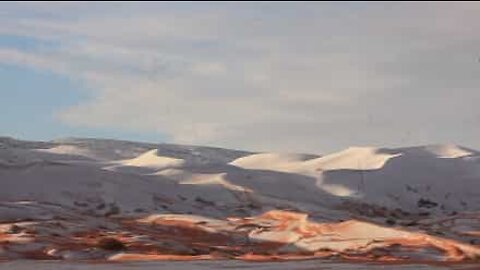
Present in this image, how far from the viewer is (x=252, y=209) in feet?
255

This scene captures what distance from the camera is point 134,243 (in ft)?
139

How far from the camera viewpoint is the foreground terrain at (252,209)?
39.4 meters

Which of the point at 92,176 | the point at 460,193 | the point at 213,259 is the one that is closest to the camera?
the point at 213,259

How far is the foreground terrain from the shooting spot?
39406 millimetres

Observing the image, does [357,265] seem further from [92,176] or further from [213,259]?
[92,176]

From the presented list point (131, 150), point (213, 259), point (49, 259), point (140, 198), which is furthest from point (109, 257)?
point (131, 150)

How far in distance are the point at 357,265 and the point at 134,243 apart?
47.4 feet

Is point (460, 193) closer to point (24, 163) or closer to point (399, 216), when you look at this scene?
point (399, 216)

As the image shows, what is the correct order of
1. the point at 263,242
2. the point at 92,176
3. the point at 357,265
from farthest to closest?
1. the point at 92,176
2. the point at 263,242
3. the point at 357,265

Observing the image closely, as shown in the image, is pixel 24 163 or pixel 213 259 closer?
pixel 213 259

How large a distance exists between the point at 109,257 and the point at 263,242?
40.7 ft

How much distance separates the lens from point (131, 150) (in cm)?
19562

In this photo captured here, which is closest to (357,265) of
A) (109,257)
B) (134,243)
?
(109,257)

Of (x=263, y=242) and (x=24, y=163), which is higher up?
(x=24, y=163)
